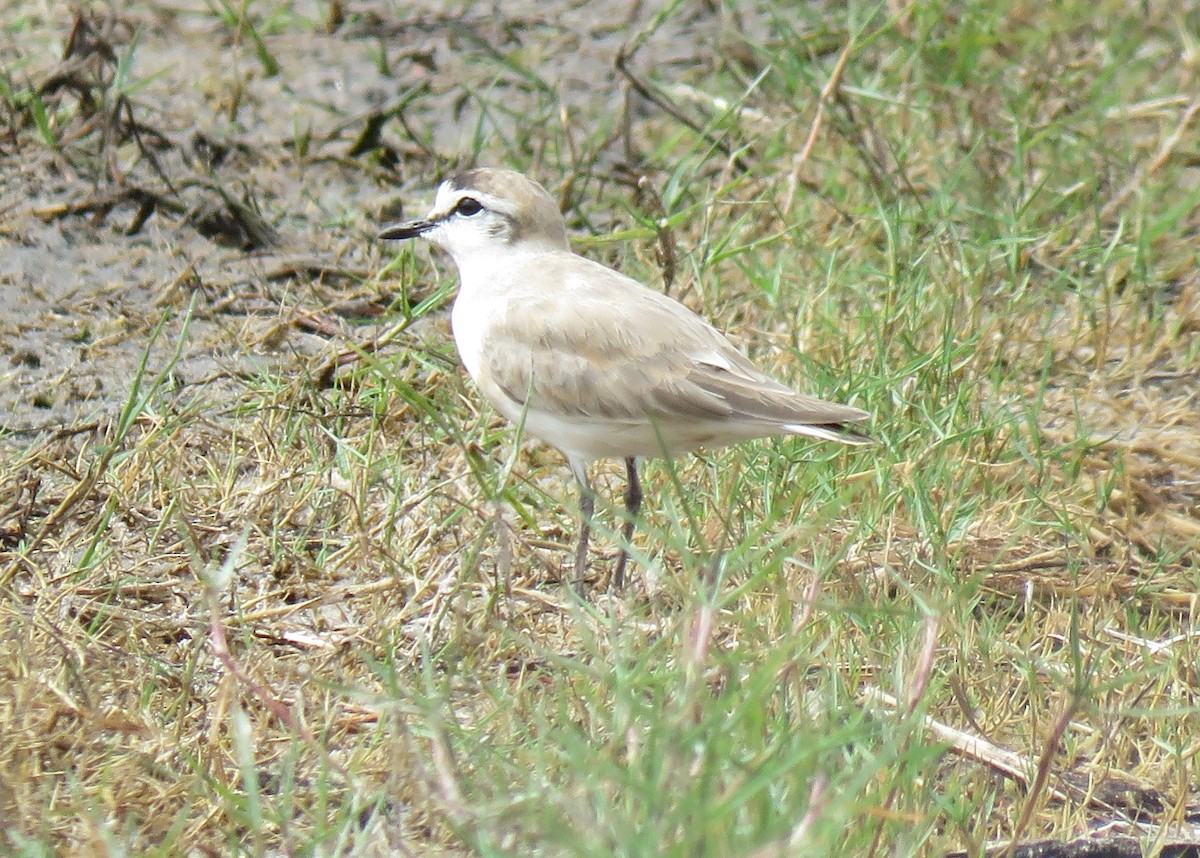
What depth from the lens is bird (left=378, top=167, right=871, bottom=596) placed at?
Result: 4.20 meters

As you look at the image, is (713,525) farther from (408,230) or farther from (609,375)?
(408,230)

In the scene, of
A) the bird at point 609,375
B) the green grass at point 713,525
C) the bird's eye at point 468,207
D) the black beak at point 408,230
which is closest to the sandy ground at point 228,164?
the green grass at point 713,525

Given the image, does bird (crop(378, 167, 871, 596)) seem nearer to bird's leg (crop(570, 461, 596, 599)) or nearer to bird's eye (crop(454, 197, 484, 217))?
bird's leg (crop(570, 461, 596, 599))

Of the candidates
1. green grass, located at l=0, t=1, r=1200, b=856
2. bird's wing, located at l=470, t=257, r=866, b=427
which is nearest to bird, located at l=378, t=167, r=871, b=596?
bird's wing, located at l=470, t=257, r=866, b=427

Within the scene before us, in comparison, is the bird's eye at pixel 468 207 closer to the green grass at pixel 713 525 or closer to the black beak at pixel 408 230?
the black beak at pixel 408 230

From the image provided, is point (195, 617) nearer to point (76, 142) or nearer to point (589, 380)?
point (589, 380)

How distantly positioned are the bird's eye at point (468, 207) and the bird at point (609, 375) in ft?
0.73

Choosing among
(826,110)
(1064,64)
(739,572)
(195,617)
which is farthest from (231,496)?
(1064,64)

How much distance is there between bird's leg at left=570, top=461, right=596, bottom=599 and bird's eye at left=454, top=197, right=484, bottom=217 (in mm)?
866

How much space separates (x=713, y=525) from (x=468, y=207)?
1.23 meters

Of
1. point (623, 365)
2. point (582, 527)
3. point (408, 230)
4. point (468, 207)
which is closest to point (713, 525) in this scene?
point (582, 527)

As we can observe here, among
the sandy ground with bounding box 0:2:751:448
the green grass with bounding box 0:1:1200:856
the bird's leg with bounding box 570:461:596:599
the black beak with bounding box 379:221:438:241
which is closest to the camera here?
the green grass with bounding box 0:1:1200:856

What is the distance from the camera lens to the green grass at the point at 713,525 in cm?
302

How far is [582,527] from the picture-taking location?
4.53 m
